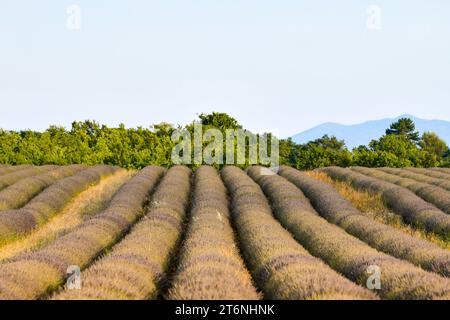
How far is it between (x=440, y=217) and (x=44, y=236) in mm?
9037

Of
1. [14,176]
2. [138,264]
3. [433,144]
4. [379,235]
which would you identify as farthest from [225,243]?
[433,144]

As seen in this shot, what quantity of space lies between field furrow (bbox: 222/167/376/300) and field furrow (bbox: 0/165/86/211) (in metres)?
7.53

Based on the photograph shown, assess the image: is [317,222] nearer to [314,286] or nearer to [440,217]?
[440,217]

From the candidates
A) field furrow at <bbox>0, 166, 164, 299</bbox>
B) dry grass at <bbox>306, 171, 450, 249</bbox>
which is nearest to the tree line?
dry grass at <bbox>306, 171, 450, 249</bbox>

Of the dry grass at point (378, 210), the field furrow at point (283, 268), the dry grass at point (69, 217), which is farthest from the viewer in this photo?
the dry grass at point (378, 210)

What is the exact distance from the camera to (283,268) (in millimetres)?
8242

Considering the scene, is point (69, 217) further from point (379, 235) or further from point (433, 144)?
point (433, 144)

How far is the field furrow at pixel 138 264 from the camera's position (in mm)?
6911

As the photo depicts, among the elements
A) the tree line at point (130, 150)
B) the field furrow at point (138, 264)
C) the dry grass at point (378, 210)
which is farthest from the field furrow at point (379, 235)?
the tree line at point (130, 150)

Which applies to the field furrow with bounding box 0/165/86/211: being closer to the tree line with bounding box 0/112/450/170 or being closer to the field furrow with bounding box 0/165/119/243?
the field furrow with bounding box 0/165/119/243

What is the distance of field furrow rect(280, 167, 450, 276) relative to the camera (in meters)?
9.52

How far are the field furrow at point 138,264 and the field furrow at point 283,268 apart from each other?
4.54ft

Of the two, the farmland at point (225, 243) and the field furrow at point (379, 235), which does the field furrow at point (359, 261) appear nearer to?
the farmland at point (225, 243)

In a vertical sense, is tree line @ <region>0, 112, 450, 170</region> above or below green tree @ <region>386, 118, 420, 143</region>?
above
